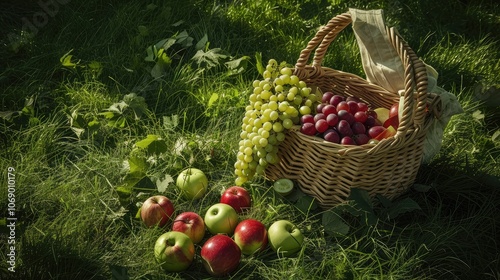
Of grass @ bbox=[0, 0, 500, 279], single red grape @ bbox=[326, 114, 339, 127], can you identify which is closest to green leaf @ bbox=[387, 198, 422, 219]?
grass @ bbox=[0, 0, 500, 279]

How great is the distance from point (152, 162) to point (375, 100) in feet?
4.10

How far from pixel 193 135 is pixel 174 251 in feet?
3.12

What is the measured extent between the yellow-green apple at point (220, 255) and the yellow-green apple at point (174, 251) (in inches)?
2.8

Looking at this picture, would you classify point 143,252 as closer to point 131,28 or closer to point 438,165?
point 438,165

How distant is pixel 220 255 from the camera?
2.45m

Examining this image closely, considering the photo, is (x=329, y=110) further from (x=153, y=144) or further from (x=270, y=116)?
(x=153, y=144)

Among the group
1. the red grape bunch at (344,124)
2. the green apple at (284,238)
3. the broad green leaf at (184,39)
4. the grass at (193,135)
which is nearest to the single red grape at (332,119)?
the red grape bunch at (344,124)

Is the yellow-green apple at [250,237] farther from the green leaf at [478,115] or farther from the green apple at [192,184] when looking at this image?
the green leaf at [478,115]

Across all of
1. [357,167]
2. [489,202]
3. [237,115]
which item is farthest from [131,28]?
[489,202]

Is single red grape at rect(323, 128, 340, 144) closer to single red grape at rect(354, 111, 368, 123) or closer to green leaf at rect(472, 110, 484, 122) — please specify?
single red grape at rect(354, 111, 368, 123)

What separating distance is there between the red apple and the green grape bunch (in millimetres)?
85

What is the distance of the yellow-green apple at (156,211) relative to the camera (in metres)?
2.69

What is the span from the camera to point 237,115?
3418mm

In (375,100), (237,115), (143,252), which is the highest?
(375,100)
